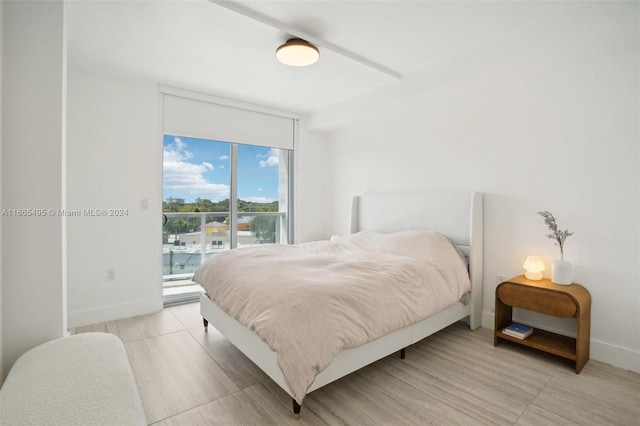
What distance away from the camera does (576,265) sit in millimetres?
2377

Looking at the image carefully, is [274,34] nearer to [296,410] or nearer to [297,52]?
[297,52]

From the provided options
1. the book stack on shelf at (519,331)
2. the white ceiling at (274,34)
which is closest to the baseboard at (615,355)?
the book stack on shelf at (519,331)

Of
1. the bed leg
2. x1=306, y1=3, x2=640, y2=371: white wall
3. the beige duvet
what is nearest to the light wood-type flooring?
the bed leg

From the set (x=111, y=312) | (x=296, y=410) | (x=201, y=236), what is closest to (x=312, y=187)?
(x=201, y=236)

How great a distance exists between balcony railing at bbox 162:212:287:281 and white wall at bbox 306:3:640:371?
8.03ft

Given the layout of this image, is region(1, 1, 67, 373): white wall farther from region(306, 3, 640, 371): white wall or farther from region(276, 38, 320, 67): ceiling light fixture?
region(306, 3, 640, 371): white wall

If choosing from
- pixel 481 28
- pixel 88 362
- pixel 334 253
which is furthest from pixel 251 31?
pixel 88 362

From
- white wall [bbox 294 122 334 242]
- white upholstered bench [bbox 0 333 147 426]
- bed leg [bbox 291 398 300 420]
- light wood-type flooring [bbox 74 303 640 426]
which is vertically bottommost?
light wood-type flooring [bbox 74 303 640 426]

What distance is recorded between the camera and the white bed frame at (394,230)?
5.91 ft

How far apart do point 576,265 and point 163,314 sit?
3.93 metres

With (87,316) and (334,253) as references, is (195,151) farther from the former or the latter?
(334,253)

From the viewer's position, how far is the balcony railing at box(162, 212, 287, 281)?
164 inches

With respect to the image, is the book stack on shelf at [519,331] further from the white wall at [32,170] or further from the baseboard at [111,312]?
the baseboard at [111,312]

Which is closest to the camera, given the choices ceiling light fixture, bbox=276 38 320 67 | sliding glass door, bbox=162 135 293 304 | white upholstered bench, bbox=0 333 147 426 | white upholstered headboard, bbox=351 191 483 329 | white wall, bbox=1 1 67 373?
white upholstered bench, bbox=0 333 147 426
